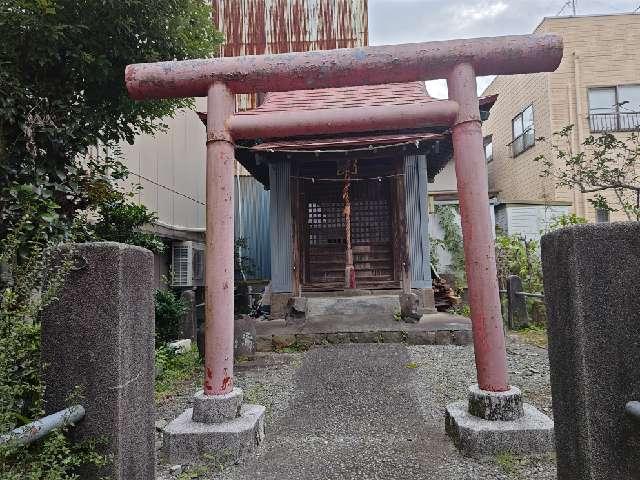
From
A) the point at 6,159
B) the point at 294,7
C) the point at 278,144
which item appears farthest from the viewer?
the point at 294,7

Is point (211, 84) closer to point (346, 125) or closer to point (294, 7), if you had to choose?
point (346, 125)

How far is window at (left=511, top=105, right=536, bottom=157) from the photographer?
15.7 metres

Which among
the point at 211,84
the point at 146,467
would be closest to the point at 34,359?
the point at 146,467

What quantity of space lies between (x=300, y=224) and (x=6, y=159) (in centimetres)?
623

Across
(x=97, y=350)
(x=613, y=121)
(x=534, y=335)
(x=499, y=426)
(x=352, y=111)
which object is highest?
(x=613, y=121)

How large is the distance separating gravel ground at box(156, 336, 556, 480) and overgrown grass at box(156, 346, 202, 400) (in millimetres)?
271

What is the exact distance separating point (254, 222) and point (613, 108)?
1278 cm

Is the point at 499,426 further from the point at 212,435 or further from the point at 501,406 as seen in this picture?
the point at 212,435

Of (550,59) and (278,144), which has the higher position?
(278,144)

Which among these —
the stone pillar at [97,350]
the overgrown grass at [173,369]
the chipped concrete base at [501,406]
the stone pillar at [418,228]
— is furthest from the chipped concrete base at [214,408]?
the stone pillar at [418,228]

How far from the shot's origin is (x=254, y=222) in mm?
14484

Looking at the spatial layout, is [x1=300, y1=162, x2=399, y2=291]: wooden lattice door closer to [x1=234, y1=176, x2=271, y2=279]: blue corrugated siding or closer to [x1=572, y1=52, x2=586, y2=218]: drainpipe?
[x1=234, y1=176, x2=271, y2=279]: blue corrugated siding

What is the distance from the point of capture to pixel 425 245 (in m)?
9.44

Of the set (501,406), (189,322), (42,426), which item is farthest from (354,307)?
(42,426)
